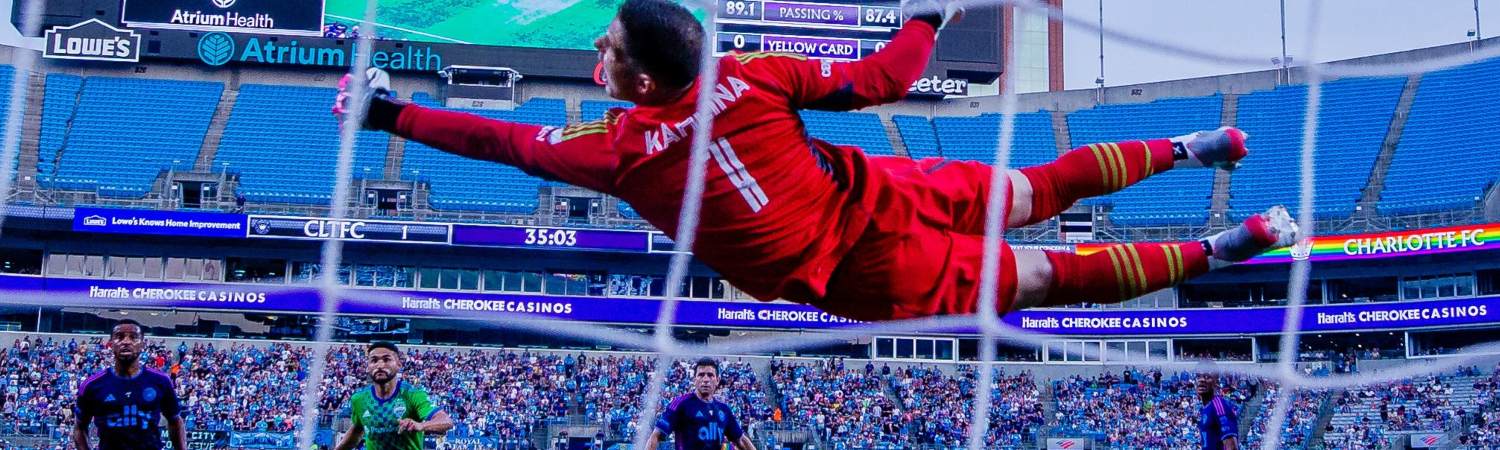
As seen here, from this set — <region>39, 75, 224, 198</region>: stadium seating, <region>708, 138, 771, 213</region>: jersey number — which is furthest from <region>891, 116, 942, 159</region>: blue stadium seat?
<region>708, 138, 771, 213</region>: jersey number

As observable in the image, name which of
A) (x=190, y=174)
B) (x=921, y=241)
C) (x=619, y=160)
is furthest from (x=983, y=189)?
(x=190, y=174)

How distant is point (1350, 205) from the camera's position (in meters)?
18.3

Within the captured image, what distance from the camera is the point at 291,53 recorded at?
975 inches

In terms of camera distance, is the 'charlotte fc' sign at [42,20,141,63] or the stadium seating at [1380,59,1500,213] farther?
the 'charlotte fc' sign at [42,20,141,63]

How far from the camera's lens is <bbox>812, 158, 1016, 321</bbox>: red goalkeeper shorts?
432 cm

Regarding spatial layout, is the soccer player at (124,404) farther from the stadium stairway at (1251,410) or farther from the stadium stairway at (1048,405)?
the stadium stairway at (1048,405)

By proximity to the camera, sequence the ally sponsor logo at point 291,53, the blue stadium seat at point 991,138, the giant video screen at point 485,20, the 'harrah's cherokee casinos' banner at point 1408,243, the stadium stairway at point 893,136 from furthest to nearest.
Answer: the ally sponsor logo at point 291,53 → the giant video screen at point 485,20 → the stadium stairway at point 893,136 → the blue stadium seat at point 991,138 → the 'harrah's cherokee casinos' banner at point 1408,243

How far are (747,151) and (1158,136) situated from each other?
19.6 metres

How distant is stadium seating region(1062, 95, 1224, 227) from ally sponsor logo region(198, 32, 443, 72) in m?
12.1

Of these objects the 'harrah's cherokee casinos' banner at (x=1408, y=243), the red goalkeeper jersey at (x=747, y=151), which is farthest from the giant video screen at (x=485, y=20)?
the red goalkeeper jersey at (x=747, y=151)

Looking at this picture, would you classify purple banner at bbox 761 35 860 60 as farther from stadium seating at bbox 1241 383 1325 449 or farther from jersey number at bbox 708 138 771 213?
jersey number at bbox 708 138 771 213

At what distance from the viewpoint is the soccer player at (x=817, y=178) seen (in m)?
4.07

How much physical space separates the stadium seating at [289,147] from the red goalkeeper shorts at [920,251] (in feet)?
55.6

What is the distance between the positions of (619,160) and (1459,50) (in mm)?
21528
